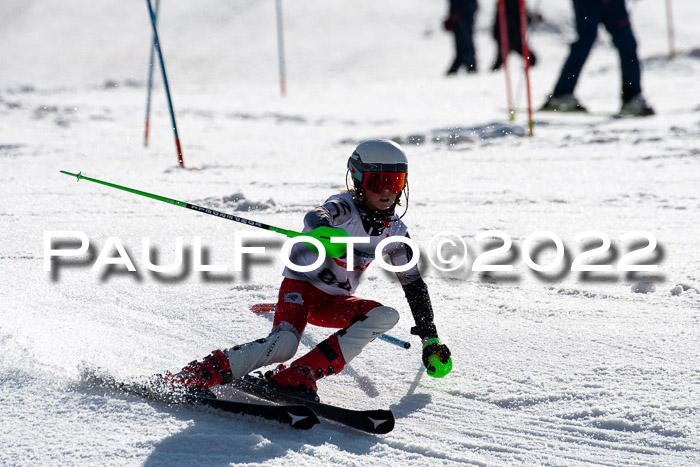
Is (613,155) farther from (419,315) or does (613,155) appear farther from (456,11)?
(456,11)

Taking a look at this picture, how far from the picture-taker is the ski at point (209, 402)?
2779mm

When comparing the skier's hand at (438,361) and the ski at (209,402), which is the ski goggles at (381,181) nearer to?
the skier's hand at (438,361)

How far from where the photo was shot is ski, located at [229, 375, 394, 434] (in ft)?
9.18

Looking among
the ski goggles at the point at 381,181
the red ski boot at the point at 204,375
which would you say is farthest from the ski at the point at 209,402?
the ski goggles at the point at 381,181

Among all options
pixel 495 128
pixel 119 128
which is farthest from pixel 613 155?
pixel 119 128

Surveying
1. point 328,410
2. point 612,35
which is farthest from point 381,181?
point 612,35

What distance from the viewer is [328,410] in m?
2.88

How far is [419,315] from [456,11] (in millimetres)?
11265

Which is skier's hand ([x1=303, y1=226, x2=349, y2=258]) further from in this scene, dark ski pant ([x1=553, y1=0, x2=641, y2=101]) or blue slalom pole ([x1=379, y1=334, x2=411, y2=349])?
dark ski pant ([x1=553, y1=0, x2=641, y2=101])

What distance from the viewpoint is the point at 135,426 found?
2.81m

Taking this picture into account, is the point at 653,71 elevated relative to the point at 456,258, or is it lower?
elevated

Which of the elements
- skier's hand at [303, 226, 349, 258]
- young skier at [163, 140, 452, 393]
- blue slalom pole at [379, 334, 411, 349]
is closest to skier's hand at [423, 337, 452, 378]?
young skier at [163, 140, 452, 393]

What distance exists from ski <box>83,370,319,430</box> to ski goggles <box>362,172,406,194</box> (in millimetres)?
913

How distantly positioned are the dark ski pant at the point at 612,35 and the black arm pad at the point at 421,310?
668cm
